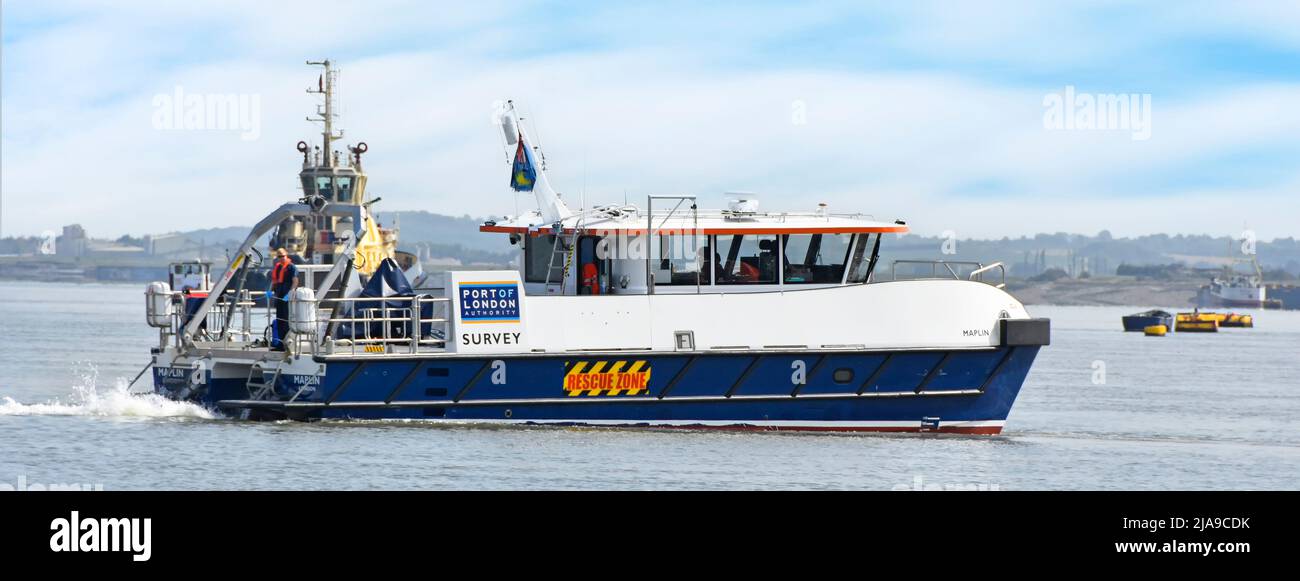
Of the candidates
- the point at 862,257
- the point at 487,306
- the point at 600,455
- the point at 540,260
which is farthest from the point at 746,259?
the point at 600,455

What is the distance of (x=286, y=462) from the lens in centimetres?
1714

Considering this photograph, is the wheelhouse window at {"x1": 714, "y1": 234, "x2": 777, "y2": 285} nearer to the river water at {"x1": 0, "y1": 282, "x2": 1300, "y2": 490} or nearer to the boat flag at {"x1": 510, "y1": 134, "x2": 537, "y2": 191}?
the river water at {"x1": 0, "y1": 282, "x2": 1300, "y2": 490}

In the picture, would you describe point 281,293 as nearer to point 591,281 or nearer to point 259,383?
point 259,383

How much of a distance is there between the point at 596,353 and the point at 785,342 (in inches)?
96.4

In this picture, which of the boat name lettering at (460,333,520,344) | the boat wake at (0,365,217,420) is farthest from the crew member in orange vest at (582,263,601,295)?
the boat wake at (0,365,217,420)

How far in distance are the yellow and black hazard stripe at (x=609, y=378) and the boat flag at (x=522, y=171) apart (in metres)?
3.24

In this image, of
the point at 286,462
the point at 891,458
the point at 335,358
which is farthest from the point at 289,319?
the point at 891,458

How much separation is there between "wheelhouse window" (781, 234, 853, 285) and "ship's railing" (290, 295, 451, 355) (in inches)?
179

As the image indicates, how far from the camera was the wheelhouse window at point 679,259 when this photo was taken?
65.7 ft

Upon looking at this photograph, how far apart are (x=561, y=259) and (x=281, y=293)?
3.74m

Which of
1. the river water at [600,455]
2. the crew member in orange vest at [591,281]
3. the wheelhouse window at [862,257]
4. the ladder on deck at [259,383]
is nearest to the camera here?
the river water at [600,455]

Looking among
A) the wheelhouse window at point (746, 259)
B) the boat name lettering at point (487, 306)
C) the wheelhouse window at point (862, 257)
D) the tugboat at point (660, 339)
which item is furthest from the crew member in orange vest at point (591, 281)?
the wheelhouse window at point (862, 257)

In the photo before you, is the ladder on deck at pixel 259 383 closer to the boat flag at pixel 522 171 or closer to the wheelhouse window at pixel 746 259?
the boat flag at pixel 522 171
